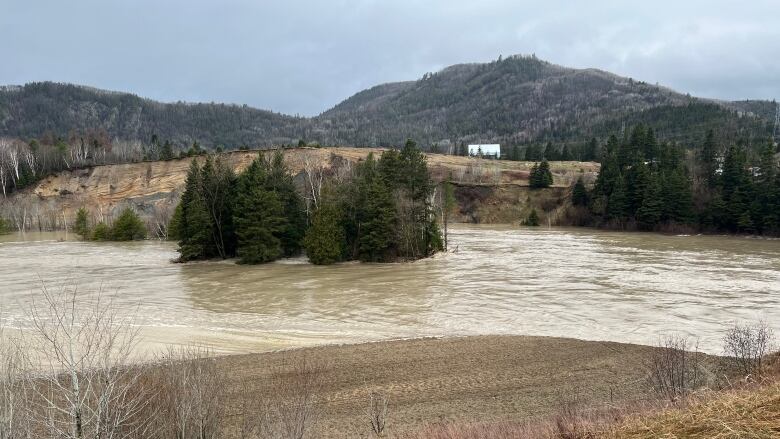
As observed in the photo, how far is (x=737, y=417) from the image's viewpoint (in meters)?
6.57

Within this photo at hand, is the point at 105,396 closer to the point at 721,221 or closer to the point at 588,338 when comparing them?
the point at 588,338

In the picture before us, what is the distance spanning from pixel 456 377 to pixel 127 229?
286ft

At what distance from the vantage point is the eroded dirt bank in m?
117

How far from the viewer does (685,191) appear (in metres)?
85.7

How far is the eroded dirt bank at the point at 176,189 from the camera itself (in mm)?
116812

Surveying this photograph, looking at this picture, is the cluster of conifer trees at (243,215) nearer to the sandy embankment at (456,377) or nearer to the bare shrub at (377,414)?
the sandy embankment at (456,377)

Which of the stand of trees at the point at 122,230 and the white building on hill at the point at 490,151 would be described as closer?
the stand of trees at the point at 122,230

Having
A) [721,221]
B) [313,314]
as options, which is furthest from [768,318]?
[721,221]

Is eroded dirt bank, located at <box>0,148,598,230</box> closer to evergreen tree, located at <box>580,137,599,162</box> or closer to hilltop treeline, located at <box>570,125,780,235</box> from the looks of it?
hilltop treeline, located at <box>570,125,780,235</box>

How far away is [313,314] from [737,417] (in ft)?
85.8

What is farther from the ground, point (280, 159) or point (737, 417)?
point (280, 159)

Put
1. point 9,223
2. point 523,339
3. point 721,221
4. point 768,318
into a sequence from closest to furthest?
1. point 523,339
2. point 768,318
3. point 721,221
4. point 9,223

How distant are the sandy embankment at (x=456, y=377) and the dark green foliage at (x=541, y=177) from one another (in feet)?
326

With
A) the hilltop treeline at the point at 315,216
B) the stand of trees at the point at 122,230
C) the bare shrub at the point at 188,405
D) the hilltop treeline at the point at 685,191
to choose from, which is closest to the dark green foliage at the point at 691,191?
the hilltop treeline at the point at 685,191
